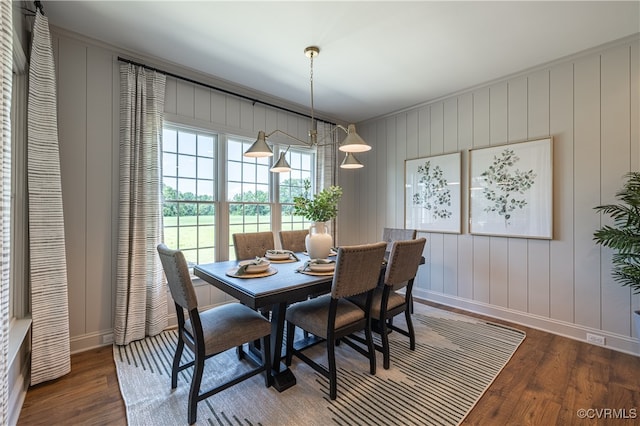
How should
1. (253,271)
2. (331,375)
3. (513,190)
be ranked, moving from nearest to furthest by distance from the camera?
(331,375), (253,271), (513,190)

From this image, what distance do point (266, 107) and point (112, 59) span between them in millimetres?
1666

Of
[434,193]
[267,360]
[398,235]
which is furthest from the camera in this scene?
[434,193]

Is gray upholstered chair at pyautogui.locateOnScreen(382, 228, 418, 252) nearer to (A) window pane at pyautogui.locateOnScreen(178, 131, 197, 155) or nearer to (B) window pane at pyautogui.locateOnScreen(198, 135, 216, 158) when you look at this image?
(B) window pane at pyautogui.locateOnScreen(198, 135, 216, 158)

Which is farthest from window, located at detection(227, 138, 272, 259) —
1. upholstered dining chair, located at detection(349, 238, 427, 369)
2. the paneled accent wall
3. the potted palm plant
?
the potted palm plant

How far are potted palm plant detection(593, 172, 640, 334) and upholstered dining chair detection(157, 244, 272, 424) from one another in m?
2.80

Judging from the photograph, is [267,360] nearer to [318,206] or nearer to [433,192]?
[318,206]

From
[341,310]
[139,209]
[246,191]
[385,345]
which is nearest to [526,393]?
[385,345]

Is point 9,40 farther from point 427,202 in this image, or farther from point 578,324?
point 578,324

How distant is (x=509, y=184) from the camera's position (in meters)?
3.18

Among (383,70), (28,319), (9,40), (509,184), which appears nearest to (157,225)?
(28,319)

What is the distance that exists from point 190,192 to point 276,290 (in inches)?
79.4

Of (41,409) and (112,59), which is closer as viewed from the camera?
(41,409)

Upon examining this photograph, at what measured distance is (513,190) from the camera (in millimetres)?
3160

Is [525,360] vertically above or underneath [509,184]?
underneath
